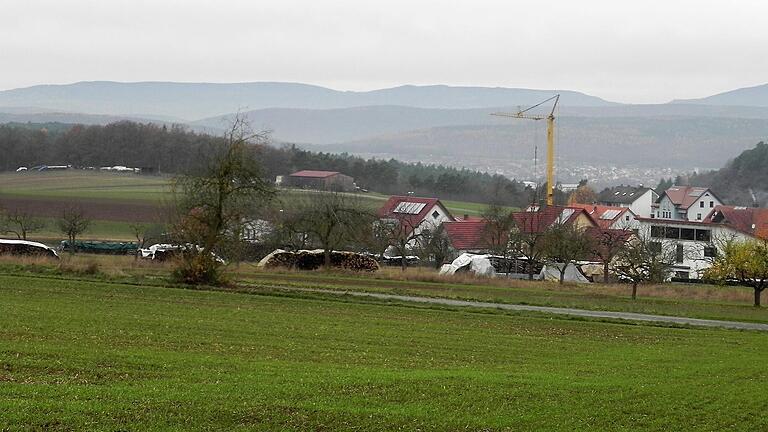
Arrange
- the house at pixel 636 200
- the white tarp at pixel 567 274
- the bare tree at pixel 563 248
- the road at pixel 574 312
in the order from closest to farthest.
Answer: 1. the road at pixel 574 312
2. the bare tree at pixel 563 248
3. the white tarp at pixel 567 274
4. the house at pixel 636 200

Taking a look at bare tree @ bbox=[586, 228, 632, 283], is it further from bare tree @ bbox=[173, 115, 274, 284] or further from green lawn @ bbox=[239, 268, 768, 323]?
bare tree @ bbox=[173, 115, 274, 284]

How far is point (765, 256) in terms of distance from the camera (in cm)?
5459

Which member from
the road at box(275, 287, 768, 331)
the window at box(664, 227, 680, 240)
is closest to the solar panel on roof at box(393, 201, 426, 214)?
the window at box(664, 227, 680, 240)

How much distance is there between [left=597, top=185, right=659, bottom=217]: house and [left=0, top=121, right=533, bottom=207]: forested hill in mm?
16447

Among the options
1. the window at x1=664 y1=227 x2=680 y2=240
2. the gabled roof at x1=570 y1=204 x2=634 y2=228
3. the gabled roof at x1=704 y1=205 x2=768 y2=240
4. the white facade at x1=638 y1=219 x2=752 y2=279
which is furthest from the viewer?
the gabled roof at x1=570 y1=204 x2=634 y2=228

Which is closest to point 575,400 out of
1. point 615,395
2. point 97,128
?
point 615,395

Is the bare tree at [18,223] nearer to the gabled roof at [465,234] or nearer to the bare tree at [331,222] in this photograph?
the bare tree at [331,222]

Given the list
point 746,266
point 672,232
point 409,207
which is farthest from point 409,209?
point 746,266

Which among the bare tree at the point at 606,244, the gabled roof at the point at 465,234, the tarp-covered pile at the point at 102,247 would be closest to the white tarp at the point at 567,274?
the bare tree at the point at 606,244

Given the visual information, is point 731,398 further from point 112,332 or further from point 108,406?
point 112,332

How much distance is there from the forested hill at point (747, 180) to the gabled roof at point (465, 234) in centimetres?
9314

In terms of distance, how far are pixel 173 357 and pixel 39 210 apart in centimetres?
A: 7541

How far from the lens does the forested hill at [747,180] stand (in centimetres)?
17950

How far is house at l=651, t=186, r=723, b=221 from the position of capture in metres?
143
